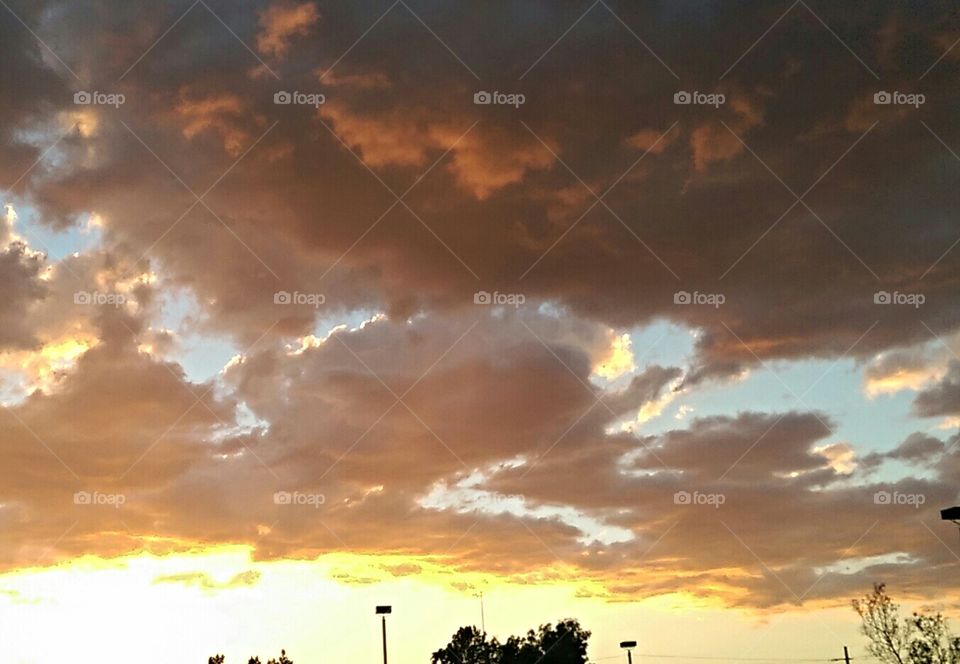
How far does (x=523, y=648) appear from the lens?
129 m

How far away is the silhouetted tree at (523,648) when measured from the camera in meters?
126

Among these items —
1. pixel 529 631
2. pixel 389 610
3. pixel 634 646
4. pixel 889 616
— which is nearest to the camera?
pixel 889 616

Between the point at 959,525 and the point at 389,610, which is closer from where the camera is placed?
the point at 959,525

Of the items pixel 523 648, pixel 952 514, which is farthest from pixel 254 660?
pixel 952 514

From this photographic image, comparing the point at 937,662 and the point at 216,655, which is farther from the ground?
the point at 216,655

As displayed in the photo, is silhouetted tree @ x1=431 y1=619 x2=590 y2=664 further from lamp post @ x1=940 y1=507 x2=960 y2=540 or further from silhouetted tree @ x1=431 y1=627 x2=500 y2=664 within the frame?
lamp post @ x1=940 y1=507 x2=960 y2=540

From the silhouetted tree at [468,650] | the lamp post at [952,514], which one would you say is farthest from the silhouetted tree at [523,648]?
the lamp post at [952,514]

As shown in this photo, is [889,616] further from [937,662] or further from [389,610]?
[389,610]

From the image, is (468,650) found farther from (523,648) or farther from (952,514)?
(952,514)

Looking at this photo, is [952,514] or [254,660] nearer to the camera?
[952,514]

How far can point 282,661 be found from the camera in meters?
108

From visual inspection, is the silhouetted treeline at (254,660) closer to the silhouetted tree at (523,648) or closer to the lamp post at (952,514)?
the silhouetted tree at (523,648)

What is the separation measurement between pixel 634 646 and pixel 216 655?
1940 inches

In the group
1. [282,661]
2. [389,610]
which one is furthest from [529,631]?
[389,610]
